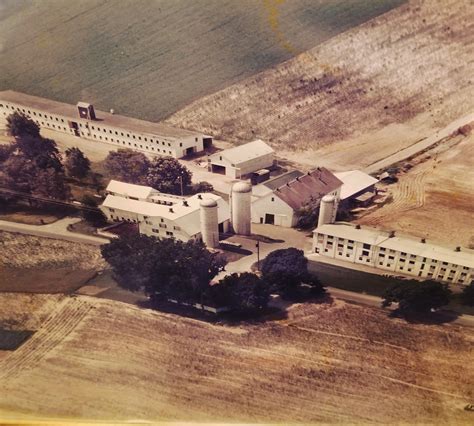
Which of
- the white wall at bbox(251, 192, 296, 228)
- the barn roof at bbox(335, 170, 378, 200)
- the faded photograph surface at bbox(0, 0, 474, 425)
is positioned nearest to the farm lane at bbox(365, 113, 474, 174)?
the faded photograph surface at bbox(0, 0, 474, 425)

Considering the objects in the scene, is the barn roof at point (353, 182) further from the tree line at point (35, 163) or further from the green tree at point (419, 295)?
the tree line at point (35, 163)

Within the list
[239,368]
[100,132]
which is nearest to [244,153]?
[100,132]

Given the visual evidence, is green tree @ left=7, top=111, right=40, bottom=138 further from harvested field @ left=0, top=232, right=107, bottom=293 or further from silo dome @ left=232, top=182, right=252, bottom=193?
silo dome @ left=232, top=182, right=252, bottom=193

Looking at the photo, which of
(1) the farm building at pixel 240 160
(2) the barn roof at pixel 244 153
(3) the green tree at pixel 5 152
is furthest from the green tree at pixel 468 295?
(3) the green tree at pixel 5 152

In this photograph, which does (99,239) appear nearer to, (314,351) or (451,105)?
(314,351)

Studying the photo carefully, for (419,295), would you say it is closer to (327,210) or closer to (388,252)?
(388,252)
